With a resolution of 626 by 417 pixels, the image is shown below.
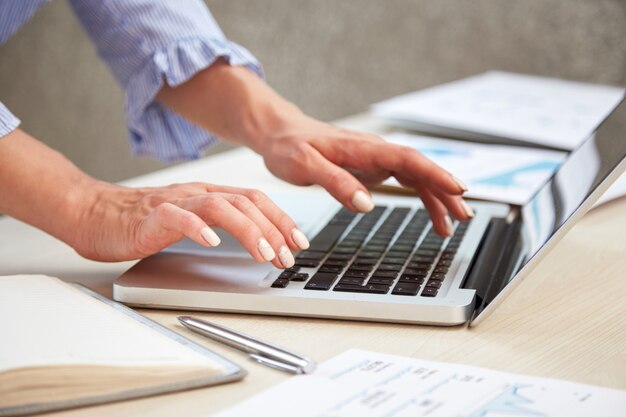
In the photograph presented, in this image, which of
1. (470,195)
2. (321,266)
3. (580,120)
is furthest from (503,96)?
(321,266)

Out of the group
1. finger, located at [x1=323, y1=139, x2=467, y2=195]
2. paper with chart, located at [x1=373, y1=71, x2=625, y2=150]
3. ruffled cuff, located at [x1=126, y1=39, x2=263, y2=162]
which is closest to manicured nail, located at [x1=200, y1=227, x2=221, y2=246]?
finger, located at [x1=323, y1=139, x2=467, y2=195]

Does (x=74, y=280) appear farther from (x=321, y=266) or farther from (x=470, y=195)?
(x=470, y=195)

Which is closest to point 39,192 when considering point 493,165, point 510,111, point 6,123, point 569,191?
point 6,123

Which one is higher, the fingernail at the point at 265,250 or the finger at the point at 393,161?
the finger at the point at 393,161

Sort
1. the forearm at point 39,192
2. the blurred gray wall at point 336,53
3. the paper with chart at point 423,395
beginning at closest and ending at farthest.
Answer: the paper with chart at point 423,395
the forearm at point 39,192
the blurred gray wall at point 336,53

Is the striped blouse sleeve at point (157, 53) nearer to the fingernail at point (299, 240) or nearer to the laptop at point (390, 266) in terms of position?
the laptop at point (390, 266)

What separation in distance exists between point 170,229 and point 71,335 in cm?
14

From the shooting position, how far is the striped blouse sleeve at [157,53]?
0.98m

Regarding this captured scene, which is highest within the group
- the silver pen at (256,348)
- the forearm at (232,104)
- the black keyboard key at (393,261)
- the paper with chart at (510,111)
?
the paper with chart at (510,111)

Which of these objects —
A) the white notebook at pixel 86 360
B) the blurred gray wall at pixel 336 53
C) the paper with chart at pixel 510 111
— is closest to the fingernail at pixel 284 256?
the white notebook at pixel 86 360

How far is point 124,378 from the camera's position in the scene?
478mm

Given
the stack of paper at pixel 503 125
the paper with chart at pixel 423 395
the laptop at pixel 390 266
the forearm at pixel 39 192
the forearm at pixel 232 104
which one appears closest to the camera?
the paper with chart at pixel 423 395

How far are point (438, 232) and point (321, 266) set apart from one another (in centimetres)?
14

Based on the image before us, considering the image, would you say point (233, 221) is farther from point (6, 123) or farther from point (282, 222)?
point (6, 123)
